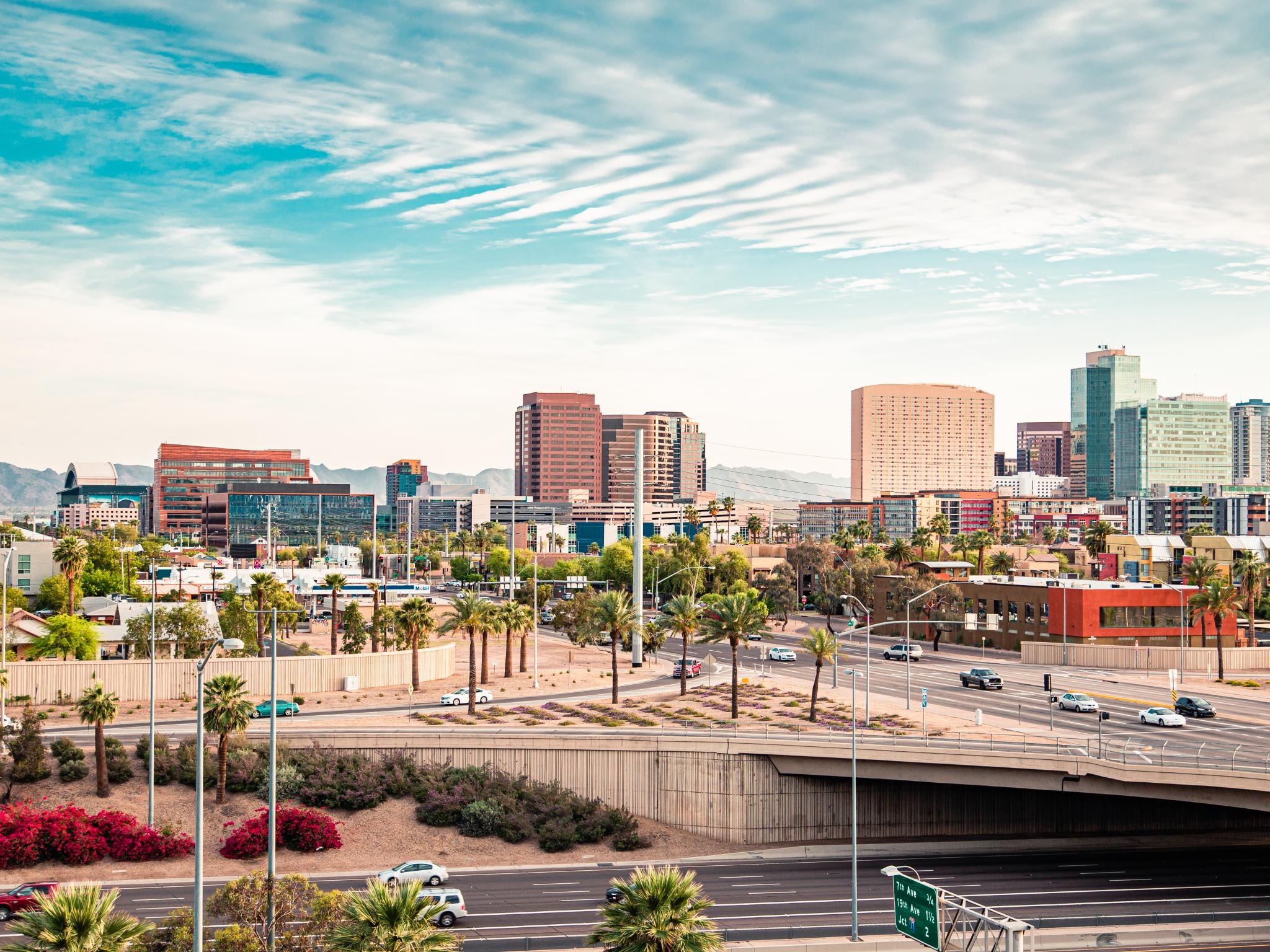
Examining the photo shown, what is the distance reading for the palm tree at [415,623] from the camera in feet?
Result: 283

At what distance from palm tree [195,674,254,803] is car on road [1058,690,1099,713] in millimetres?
50174

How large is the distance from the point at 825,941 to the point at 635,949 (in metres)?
14.0

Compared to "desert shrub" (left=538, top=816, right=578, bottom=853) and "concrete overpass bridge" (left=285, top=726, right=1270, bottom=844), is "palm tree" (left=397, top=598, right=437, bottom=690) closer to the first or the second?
"concrete overpass bridge" (left=285, top=726, right=1270, bottom=844)

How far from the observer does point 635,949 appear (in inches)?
1324

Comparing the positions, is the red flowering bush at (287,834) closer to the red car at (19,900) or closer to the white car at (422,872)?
the white car at (422,872)

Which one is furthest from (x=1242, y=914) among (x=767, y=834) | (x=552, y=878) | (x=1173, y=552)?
(x=1173, y=552)

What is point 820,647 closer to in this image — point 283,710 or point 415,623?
point 415,623

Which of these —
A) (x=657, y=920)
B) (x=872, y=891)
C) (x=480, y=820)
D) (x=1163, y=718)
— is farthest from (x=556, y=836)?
(x=1163, y=718)

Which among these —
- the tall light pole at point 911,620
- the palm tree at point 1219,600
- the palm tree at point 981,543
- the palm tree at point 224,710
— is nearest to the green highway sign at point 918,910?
the palm tree at point 224,710

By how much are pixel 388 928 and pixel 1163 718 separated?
53813 millimetres

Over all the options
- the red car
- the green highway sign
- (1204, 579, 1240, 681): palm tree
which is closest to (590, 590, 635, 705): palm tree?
the red car

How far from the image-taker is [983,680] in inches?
3460

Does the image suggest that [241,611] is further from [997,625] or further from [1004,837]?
[997,625]

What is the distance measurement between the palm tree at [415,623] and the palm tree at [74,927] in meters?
53.2
